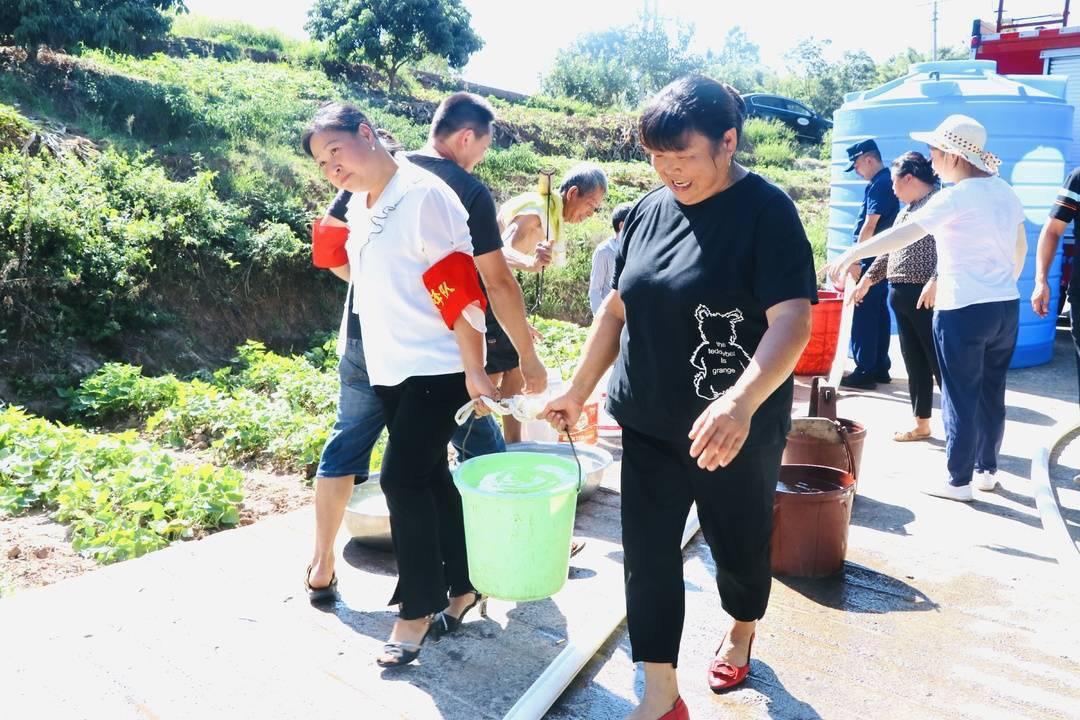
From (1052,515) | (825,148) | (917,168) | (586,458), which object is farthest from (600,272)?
(825,148)

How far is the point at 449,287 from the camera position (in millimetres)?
2541

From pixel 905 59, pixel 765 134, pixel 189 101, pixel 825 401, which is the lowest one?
pixel 825 401

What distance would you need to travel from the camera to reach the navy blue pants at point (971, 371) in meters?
4.15

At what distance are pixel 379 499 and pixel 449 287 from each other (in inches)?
66.1

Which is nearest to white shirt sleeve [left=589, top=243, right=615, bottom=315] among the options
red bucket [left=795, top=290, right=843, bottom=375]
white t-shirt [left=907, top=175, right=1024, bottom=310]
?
white t-shirt [left=907, top=175, right=1024, bottom=310]

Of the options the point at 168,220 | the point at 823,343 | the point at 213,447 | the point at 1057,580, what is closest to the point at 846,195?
the point at 823,343

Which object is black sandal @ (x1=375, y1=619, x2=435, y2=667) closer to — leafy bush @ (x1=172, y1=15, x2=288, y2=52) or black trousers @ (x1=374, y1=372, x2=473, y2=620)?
black trousers @ (x1=374, y1=372, x2=473, y2=620)

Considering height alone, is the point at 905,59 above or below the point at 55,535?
above

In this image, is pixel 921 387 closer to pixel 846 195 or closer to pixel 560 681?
pixel 846 195

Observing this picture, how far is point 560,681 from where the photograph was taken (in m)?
2.53

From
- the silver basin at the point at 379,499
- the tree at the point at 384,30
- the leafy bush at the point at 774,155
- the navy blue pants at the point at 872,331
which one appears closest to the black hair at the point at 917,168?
the navy blue pants at the point at 872,331

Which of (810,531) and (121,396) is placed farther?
(121,396)

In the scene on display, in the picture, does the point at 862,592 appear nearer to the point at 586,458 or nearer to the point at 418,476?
the point at 586,458

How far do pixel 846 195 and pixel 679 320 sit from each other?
21.0 ft
